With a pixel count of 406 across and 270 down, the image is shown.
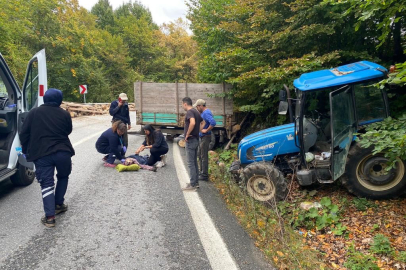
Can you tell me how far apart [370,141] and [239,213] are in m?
2.06

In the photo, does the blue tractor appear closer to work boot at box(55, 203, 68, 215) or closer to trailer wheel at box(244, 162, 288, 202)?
trailer wheel at box(244, 162, 288, 202)

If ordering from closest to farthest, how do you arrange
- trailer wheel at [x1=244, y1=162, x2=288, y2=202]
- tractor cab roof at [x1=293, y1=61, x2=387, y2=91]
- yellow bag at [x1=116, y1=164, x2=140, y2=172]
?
tractor cab roof at [x1=293, y1=61, x2=387, y2=91], trailer wheel at [x1=244, y1=162, x2=288, y2=202], yellow bag at [x1=116, y1=164, x2=140, y2=172]

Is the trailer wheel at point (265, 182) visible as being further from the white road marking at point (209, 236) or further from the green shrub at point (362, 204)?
the green shrub at point (362, 204)

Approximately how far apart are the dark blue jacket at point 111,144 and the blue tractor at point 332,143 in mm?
3283

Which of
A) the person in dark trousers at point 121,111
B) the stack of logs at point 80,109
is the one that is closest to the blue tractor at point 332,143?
the person in dark trousers at point 121,111

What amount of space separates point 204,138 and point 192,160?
3.02 feet

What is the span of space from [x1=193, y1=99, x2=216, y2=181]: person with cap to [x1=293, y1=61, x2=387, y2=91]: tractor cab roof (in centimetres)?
202

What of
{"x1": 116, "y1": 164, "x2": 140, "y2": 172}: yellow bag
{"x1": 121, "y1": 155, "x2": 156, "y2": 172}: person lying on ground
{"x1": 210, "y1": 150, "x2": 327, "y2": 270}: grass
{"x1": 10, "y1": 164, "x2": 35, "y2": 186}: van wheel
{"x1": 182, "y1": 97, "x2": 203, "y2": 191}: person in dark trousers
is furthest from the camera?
{"x1": 121, "y1": 155, "x2": 156, "y2": 172}: person lying on ground

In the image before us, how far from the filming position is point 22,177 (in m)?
5.16

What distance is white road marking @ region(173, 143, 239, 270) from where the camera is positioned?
119 inches

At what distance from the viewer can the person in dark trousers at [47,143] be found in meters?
3.81

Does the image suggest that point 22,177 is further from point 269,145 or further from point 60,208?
point 269,145

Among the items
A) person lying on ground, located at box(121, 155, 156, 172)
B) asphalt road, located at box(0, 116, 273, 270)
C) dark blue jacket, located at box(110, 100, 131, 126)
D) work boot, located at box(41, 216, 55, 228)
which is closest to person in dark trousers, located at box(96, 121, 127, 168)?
person lying on ground, located at box(121, 155, 156, 172)

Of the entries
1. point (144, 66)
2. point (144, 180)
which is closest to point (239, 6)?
point (144, 180)
